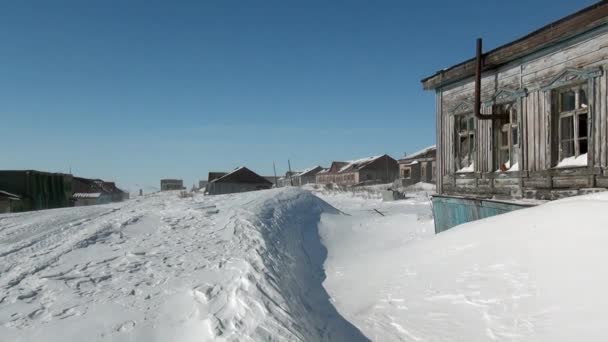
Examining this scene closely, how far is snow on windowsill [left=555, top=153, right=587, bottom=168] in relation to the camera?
21.1ft

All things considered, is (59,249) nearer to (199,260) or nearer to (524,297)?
(199,260)

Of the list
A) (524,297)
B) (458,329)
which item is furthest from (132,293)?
(524,297)

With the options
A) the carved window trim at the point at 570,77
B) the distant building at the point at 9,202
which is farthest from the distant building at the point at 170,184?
the carved window trim at the point at 570,77

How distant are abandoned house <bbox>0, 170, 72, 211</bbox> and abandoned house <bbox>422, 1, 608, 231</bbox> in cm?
2864

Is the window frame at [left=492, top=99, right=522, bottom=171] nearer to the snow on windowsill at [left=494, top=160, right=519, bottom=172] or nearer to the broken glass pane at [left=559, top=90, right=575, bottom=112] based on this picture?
the snow on windowsill at [left=494, top=160, right=519, bottom=172]

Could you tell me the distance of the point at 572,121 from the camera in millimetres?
6781

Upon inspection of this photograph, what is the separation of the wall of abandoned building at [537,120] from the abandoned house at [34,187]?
95.3 ft

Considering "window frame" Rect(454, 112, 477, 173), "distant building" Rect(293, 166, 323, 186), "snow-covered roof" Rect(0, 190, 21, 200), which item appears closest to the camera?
"window frame" Rect(454, 112, 477, 173)

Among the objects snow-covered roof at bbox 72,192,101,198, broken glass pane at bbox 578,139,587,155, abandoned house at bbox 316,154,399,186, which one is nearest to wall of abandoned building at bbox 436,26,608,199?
broken glass pane at bbox 578,139,587,155

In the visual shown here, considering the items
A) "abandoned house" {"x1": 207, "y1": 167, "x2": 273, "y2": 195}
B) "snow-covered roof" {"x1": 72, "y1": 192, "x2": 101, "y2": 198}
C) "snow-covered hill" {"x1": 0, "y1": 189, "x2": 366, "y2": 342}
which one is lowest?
"snow-covered roof" {"x1": 72, "y1": 192, "x2": 101, "y2": 198}

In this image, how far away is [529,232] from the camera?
4.74m

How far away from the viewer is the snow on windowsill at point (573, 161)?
6.42m

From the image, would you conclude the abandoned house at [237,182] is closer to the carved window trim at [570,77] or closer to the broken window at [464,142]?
the broken window at [464,142]

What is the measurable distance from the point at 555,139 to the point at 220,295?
22.9ft
